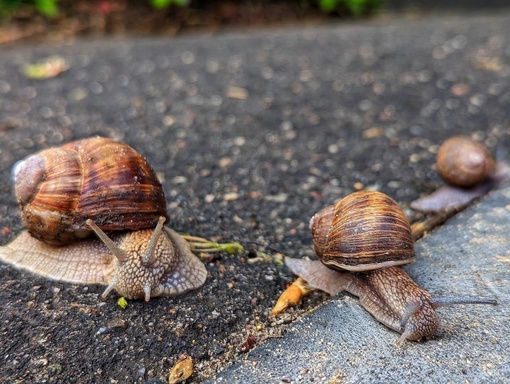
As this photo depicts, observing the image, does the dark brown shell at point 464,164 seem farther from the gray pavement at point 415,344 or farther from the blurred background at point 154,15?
the blurred background at point 154,15

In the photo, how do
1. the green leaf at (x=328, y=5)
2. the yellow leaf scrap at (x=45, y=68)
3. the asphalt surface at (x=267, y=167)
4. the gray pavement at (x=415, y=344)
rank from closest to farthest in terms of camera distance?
the gray pavement at (x=415, y=344) < the asphalt surface at (x=267, y=167) < the yellow leaf scrap at (x=45, y=68) < the green leaf at (x=328, y=5)

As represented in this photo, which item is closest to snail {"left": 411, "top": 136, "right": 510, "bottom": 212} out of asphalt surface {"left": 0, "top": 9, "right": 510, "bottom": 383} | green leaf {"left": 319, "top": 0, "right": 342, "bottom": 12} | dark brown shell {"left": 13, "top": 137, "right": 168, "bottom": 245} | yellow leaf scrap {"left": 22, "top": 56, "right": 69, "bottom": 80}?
asphalt surface {"left": 0, "top": 9, "right": 510, "bottom": 383}

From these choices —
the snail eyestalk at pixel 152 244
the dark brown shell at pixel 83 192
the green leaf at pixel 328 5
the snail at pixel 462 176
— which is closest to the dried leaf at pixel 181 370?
the snail eyestalk at pixel 152 244

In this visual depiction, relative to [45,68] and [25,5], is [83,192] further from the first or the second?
[25,5]

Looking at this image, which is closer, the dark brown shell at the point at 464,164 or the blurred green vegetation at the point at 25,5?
the dark brown shell at the point at 464,164

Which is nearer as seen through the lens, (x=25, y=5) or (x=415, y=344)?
(x=415, y=344)

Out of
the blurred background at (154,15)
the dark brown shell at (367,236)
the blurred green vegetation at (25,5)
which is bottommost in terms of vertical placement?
the blurred background at (154,15)

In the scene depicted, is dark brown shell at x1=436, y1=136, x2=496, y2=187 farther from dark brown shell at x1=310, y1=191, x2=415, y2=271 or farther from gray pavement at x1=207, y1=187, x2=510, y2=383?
dark brown shell at x1=310, y1=191, x2=415, y2=271

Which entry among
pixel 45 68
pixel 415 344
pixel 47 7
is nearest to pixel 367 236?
pixel 415 344
